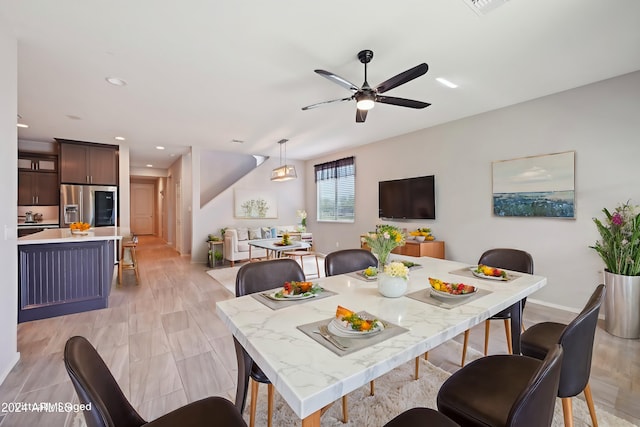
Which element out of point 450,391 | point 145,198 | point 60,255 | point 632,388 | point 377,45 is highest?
point 377,45

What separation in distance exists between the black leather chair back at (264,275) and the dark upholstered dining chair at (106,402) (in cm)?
64

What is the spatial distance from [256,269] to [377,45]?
2.15 m

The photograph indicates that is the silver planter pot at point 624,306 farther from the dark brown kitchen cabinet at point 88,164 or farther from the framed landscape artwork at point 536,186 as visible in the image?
the dark brown kitchen cabinet at point 88,164

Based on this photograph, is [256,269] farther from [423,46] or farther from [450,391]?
[423,46]

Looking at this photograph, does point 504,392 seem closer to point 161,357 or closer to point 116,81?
point 161,357

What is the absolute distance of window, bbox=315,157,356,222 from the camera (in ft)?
22.4

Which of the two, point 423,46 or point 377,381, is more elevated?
point 423,46

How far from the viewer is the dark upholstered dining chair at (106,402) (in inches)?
29.1

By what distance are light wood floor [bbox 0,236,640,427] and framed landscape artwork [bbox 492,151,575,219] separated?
1263mm

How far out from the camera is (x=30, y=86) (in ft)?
10.8

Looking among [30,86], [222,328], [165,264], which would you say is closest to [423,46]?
→ [222,328]

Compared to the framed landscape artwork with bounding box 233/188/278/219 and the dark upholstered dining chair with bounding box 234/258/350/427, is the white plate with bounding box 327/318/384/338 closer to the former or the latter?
the dark upholstered dining chair with bounding box 234/258/350/427

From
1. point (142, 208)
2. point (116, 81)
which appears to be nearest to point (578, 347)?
point (116, 81)

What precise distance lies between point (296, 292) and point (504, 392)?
1.02 meters
